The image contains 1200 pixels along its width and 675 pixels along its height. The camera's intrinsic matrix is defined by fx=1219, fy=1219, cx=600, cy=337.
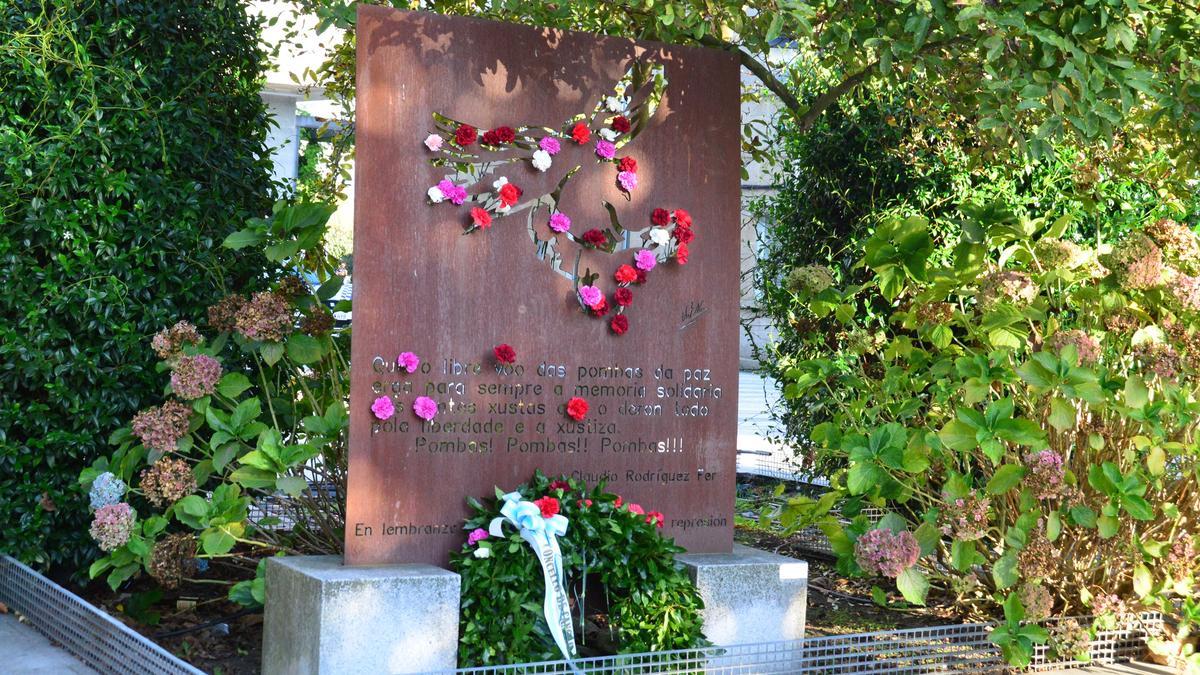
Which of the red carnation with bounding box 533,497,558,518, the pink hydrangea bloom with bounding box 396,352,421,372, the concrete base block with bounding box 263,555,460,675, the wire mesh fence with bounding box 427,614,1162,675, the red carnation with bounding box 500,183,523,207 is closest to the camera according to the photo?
the concrete base block with bounding box 263,555,460,675

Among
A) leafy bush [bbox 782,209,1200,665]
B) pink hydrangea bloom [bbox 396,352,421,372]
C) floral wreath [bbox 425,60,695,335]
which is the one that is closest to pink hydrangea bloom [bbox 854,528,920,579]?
leafy bush [bbox 782,209,1200,665]

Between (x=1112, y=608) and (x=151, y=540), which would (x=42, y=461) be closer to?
(x=151, y=540)

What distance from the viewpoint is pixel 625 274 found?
4.73 meters

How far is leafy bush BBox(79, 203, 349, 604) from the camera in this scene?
452 centimetres

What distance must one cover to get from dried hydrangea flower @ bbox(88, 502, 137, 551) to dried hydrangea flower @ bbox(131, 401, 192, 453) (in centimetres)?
26

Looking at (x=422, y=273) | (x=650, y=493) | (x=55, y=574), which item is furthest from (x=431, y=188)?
(x=55, y=574)

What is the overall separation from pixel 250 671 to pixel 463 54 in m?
2.41

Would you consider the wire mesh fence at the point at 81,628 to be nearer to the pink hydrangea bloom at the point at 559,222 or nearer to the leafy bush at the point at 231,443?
the leafy bush at the point at 231,443

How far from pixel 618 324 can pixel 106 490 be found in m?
2.09

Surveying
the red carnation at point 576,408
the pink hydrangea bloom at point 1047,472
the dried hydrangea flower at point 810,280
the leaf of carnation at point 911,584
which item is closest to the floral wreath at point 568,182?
the red carnation at point 576,408

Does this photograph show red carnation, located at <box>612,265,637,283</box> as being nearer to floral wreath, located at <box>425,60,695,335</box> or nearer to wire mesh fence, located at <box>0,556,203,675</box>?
floral wreath, located at <box>425,60,695,335</box>

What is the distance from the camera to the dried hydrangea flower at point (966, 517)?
172 inches

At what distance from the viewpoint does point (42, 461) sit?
5113mm
